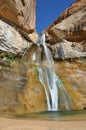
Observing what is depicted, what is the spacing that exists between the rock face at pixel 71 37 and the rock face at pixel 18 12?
2.96 meters

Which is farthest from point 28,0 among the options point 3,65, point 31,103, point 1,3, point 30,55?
point 31,103

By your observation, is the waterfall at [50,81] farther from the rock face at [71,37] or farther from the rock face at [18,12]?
the rock face at [18,12]

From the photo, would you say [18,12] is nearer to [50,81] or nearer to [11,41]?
[11,41]

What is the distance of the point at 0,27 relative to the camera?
67.9 ft

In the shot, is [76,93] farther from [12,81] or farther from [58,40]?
[58,40]

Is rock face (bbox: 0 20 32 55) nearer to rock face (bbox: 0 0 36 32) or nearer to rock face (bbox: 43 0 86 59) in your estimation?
rock face (bbox: 0 0 36 32)

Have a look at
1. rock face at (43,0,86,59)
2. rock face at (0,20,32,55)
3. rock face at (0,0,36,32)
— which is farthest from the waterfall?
rock face at (0,0,36,32)

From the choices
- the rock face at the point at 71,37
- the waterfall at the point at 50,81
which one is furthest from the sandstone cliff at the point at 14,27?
the rock face at the point at 71,37

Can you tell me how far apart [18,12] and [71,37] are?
254 inches

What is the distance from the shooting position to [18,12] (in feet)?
72.4

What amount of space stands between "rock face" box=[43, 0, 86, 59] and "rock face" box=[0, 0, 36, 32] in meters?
2.96

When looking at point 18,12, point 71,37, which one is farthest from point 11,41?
point 71,37

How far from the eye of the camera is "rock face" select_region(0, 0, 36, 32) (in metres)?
21.0

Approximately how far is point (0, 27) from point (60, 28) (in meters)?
8.46
